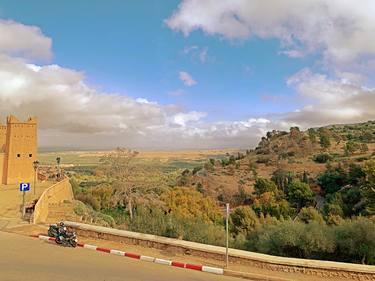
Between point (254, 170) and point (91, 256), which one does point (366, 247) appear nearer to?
point (91, 256)

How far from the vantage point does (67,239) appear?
12.3 m

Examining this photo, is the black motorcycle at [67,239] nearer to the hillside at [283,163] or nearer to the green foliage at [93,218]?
the green foliage at [93,218]

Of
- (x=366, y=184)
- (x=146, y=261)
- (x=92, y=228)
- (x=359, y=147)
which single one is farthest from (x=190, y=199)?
(x=359, y=147)

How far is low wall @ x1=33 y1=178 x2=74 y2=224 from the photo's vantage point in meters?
19.0

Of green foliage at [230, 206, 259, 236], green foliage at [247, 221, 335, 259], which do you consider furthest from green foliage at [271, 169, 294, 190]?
green foliage at [247, 221, 335, 259]

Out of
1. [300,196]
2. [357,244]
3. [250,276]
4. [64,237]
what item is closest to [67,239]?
[64,237]

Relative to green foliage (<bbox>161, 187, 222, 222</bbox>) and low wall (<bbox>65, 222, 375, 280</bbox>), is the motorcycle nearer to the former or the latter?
low wall (<bbox>65, 222, 375, 280</bbox>)

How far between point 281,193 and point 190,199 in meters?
12.9

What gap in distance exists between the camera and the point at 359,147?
66.4 meters

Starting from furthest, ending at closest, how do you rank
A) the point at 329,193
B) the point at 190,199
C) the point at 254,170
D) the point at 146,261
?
the point at 254,170 < the point at 329,193 < the point at 190,199 < the point at 146,261

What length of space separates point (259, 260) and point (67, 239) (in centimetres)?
656

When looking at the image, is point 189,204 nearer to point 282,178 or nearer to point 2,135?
point 282,178

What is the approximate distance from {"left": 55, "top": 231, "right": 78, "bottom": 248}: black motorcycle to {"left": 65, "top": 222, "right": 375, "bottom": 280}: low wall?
106 centimetres

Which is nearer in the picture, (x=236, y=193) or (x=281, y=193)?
(x=281, y=193)
